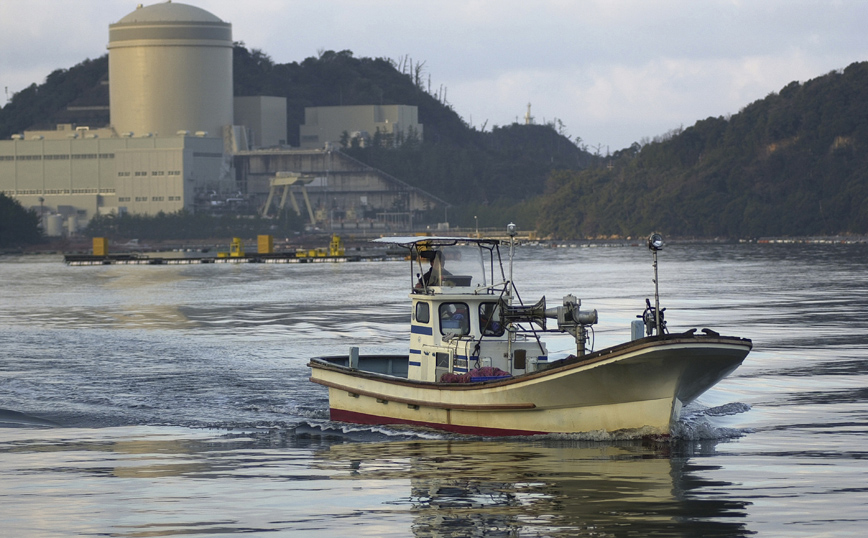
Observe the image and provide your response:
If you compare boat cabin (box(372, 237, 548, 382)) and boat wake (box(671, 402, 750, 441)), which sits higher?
boat cabin (box(372, 237, 548, 382))

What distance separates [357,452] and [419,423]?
6.54 ft

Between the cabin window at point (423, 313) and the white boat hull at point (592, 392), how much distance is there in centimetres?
159

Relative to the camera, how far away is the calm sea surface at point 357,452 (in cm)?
1959

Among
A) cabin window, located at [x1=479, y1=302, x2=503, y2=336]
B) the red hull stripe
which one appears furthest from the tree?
cabin window, located at [x1=479, y1=302, x2=503, y2=336]

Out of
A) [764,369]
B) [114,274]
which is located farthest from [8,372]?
[114,274]

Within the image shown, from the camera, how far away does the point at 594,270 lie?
396ft

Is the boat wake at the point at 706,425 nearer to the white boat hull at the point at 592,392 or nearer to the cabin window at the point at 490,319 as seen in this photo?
the white boat hull at the point at 592,392

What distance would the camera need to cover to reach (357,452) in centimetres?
2666

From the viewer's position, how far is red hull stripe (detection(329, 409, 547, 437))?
27.0 metres

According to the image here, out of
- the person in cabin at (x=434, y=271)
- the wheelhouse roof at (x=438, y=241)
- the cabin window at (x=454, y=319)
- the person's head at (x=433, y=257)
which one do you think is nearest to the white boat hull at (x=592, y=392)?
the cabin window at (x=454, y=319)

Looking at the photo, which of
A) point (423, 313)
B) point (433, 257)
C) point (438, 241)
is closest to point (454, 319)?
point (423, 313)

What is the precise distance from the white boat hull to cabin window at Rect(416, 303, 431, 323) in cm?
159

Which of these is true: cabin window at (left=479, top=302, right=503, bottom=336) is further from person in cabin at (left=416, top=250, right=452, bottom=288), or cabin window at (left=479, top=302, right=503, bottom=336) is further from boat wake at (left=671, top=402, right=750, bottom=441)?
boat wake at (left=671, top=402, right=750, bottom=441)

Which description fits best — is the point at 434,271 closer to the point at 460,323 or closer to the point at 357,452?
the point at 460,323
